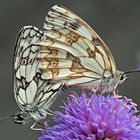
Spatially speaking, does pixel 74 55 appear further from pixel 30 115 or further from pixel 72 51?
pixel 30 115

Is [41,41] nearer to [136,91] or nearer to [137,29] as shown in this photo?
[136,91]

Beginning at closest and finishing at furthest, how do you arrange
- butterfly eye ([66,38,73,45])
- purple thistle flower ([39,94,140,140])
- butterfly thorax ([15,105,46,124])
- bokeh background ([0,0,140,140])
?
purple thistle flower ([39,94,140,140]), butterfly thorax ([15,105,46,124]), butterfly eye ([66,38,73,45]), bokeh background ([0,0,140,140])

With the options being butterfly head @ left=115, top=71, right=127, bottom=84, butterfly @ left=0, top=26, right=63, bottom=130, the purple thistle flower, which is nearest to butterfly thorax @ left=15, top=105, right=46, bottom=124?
butterfly @ left=0, top=26, right=63, bottom=130

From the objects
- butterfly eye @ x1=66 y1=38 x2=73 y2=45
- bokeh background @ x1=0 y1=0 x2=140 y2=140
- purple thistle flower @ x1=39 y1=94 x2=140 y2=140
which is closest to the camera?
purple thistle flower @ x1=39 y1=94 x2=140 y2=140

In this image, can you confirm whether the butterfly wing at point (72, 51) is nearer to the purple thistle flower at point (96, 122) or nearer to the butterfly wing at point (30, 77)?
the butterfly wing at point (30, 77)

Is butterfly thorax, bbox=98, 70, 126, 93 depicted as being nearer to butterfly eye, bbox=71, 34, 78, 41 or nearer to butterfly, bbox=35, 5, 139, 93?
butterfly, bbox=35, 5, 139, 93

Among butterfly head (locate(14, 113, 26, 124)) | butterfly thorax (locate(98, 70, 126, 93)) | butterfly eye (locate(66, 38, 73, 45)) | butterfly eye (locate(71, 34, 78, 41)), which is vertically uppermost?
butterfly eye (locate(71, 34, 78, 41))

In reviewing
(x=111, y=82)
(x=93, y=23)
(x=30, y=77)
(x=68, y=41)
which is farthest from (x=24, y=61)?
(x=93, y=23)

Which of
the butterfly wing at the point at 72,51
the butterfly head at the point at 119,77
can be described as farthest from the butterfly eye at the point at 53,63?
the butterfly head at the point at 119,77
